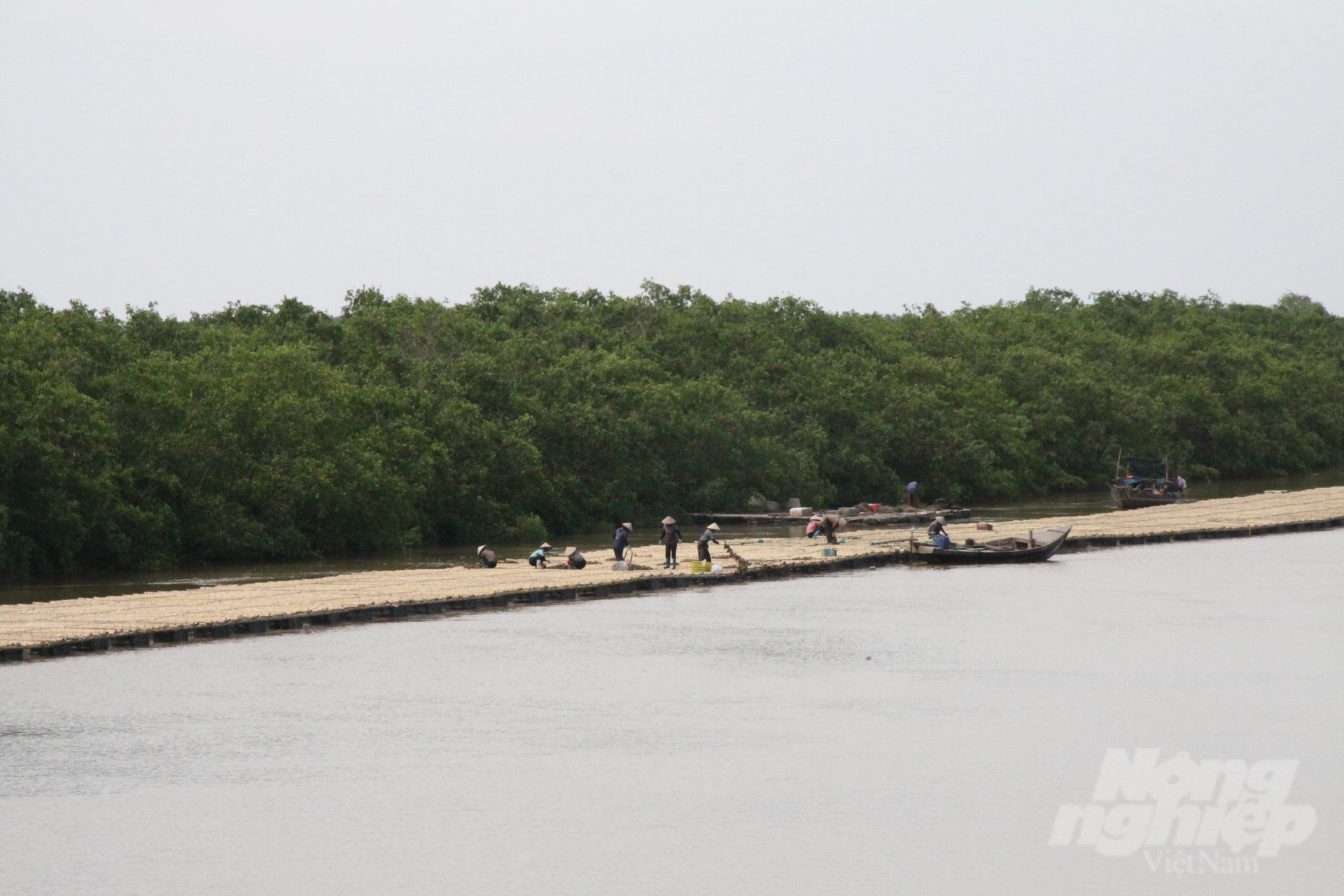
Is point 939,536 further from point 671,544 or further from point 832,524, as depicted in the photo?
point 671,544

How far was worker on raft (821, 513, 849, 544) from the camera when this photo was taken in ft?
162

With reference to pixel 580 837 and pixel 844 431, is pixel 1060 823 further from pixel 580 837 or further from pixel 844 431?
pixel 844 431

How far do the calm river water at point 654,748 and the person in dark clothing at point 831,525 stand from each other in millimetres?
13162

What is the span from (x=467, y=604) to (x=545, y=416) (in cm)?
2628

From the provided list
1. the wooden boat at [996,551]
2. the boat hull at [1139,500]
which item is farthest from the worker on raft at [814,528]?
the boat hull at [1139,500]

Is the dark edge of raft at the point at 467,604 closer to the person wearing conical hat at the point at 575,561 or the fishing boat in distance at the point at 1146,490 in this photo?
the person wearing conical hat at the point at 575,561

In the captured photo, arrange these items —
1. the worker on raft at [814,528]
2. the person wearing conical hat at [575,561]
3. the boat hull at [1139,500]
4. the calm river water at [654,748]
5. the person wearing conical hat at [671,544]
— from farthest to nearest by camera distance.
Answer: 1. the boat hull at [1139,500]
2. the worker on raft at [814,528]
3. the person wearing conical hat at [671,544]
4. the person wearing conical hat at [575,561]
5. the calm river water at [654,748]

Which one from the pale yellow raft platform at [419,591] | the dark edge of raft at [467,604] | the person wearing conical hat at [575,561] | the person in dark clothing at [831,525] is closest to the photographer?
the dark edge of raft at [467,604]

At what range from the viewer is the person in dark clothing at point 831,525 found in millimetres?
49344

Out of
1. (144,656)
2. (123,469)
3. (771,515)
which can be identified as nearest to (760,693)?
(144,656)

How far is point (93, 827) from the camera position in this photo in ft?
56.4

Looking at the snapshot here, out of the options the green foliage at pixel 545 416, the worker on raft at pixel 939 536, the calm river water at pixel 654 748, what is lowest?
the calm river water at pixel 654 748

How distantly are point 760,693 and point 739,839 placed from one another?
28.6 feet

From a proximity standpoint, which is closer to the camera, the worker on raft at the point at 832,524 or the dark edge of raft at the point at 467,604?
the dark edge of raft at the point at 467,604
